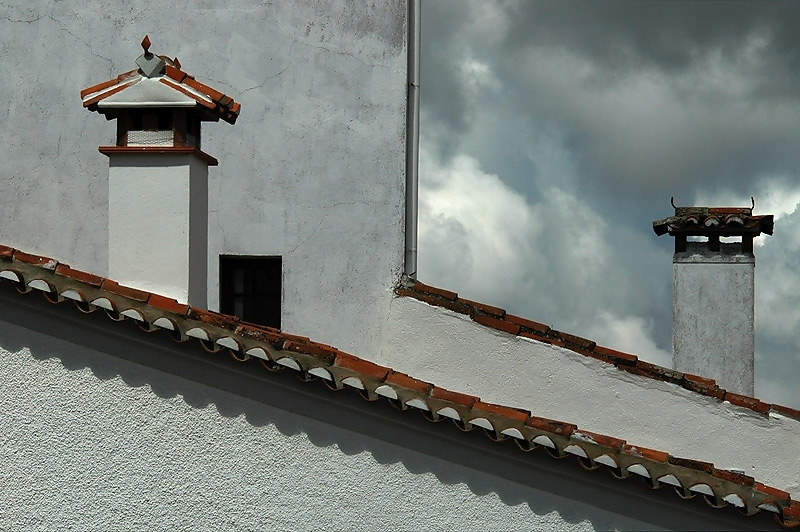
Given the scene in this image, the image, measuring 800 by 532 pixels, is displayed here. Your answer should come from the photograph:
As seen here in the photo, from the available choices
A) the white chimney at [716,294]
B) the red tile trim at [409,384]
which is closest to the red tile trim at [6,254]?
the red tile trim at [409,384]

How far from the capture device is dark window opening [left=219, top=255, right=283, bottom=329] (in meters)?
9.75

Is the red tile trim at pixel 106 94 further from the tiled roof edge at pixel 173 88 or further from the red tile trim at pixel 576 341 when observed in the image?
the red tile trim at pixel 576 341

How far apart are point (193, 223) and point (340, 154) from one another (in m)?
3.12

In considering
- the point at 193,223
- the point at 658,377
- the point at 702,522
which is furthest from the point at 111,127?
the point at 702,522

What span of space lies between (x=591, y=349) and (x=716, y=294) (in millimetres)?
2760

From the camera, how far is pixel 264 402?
5.74 m

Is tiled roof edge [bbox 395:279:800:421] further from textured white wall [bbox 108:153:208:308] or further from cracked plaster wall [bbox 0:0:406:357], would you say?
textured white wall [bbox 108:153:208:308]

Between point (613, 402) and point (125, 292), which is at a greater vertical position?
point (125, 292)

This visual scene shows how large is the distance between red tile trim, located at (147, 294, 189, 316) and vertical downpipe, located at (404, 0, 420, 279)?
397 centimetres

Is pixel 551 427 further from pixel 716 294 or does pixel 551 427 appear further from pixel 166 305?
pixel 716 294

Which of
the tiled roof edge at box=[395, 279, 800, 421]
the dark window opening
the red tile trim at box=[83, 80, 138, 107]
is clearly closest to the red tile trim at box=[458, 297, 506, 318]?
the tiled roof edge at box=[395, 279, 800, 421]

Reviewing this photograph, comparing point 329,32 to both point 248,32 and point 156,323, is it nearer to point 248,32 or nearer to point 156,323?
point 248,32

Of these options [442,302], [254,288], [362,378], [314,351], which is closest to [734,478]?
[362,378]

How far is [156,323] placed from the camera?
5.70 metres
